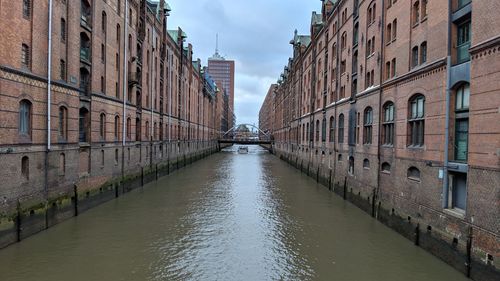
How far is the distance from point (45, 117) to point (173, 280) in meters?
9.94

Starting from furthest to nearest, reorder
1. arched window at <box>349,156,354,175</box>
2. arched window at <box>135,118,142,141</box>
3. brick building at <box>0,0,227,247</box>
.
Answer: arched window at <box>135,118,142,141</box> < arched window at <box>349,156,354,175</box> < brick building at <box>0,0,227,247</box>

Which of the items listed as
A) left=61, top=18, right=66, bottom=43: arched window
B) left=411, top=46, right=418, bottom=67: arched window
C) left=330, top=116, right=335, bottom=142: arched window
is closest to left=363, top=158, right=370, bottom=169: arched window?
left=411, top=46, right=418, bottom=67: arched window

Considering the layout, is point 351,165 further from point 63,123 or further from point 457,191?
point 63,123

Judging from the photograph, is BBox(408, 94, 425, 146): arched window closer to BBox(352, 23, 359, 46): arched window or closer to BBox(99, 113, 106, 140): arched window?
BBox(352, 23, 359, 46): arched window

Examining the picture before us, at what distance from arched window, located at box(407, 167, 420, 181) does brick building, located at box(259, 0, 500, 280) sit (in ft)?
0.13

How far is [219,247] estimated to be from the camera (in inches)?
520

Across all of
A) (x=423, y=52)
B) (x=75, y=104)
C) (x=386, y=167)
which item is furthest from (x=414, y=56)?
(x=75, y=104)

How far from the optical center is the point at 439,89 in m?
12.8

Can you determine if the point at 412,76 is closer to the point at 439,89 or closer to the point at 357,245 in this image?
the point at 439,89

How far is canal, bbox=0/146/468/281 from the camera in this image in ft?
35.1

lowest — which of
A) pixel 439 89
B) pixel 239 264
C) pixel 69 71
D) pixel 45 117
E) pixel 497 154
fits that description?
pixel 239 264

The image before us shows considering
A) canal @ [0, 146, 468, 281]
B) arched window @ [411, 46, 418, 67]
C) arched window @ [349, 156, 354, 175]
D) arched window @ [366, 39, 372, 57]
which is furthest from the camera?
arched window @ [349, 156, 354, 175]

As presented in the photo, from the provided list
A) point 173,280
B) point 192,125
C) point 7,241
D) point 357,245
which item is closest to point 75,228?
point 7,241

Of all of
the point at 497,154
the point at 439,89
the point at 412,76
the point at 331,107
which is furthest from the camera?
the point at 331,107
